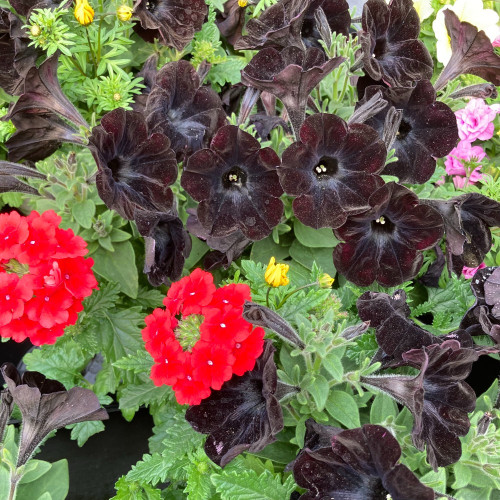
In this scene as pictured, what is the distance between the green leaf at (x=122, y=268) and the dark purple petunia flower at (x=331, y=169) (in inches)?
14.7

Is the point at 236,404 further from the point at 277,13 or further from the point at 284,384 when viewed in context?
the point at 277,13

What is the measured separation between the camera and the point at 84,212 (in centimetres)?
117

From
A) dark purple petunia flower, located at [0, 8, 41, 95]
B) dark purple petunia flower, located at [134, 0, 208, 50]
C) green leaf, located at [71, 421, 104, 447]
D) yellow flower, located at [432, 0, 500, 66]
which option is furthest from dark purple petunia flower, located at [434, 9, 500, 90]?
green leaf, located at [71, 421, 104, 447]

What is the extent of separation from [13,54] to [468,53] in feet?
2.97

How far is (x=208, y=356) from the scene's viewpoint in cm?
87

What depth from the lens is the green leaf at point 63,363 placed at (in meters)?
1.35

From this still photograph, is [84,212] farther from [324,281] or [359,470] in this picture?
[359,470]

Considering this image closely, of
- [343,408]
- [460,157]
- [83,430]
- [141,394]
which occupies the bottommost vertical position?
[83,430]

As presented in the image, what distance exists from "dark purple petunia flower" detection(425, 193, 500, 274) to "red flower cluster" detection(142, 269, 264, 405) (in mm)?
429

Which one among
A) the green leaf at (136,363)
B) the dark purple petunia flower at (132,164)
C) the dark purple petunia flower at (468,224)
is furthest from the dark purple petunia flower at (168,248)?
the dark purple petunia flower at (468,224)

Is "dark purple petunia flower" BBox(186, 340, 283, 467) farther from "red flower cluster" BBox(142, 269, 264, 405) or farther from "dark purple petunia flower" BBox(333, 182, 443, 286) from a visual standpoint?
"dark purple petunia flower" BBox(333, 182, 443, 286)

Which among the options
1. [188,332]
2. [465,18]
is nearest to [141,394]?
[188,332]

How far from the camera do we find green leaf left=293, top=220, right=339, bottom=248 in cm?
125

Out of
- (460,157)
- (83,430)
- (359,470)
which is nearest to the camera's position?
(359,470)
